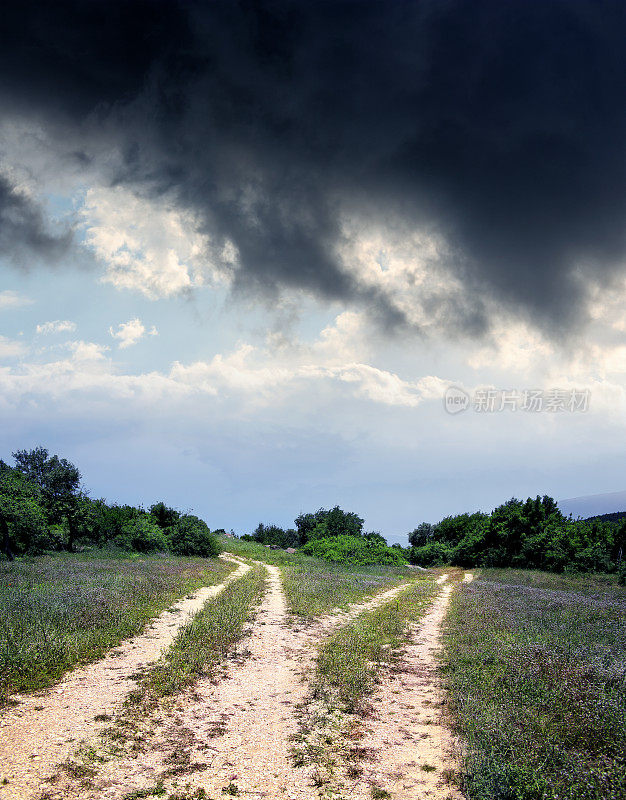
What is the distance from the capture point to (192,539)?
51.9m

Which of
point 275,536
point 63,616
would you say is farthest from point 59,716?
point 275,536

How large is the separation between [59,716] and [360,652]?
8063 millimetres

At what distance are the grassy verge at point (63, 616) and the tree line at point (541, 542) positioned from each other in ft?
139

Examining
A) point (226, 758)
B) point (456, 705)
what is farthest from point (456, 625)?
point (226, 758)

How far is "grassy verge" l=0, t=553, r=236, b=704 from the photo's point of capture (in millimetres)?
9992

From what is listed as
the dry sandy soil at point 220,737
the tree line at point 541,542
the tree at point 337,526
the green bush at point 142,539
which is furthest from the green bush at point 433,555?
the dry sandy soil at point 220,737

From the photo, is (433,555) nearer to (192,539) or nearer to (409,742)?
(192,539)

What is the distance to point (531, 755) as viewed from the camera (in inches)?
264

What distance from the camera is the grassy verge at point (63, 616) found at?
393 inches

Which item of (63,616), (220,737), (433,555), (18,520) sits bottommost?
(433,555)

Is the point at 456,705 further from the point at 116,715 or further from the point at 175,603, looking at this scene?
the point at 175,603

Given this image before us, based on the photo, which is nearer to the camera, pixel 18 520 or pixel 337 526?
pixel 18 520

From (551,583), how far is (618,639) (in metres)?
30.0

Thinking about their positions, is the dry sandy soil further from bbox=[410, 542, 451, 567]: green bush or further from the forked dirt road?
bbox=[410, 542, 451, 567]: green bush
